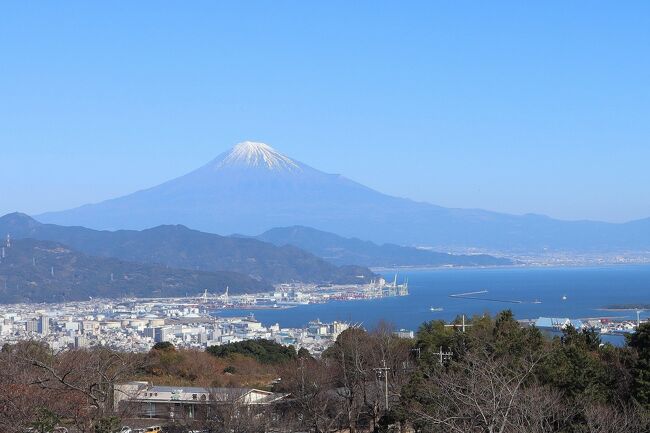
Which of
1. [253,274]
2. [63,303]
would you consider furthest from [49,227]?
[63,303]

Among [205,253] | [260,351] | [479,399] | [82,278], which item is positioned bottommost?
[260,351]

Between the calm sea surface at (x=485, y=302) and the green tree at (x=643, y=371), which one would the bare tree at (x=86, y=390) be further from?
the calm sea surface at (x=485, y=302)

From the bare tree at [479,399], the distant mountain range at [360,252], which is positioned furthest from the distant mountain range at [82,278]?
the bare tree at [479,399]

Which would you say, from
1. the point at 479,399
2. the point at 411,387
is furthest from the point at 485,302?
the point at 479,399

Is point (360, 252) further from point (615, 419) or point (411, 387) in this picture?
point (615, 419)

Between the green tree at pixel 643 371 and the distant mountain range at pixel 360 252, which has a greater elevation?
the distant mountain range at pixel 360 252

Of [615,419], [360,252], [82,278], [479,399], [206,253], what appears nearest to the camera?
[479,399]

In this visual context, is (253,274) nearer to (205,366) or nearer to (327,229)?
(327,229)

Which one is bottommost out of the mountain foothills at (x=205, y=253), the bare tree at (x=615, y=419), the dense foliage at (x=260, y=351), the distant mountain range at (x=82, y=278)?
the dense foliage at (x=260, y=351)
